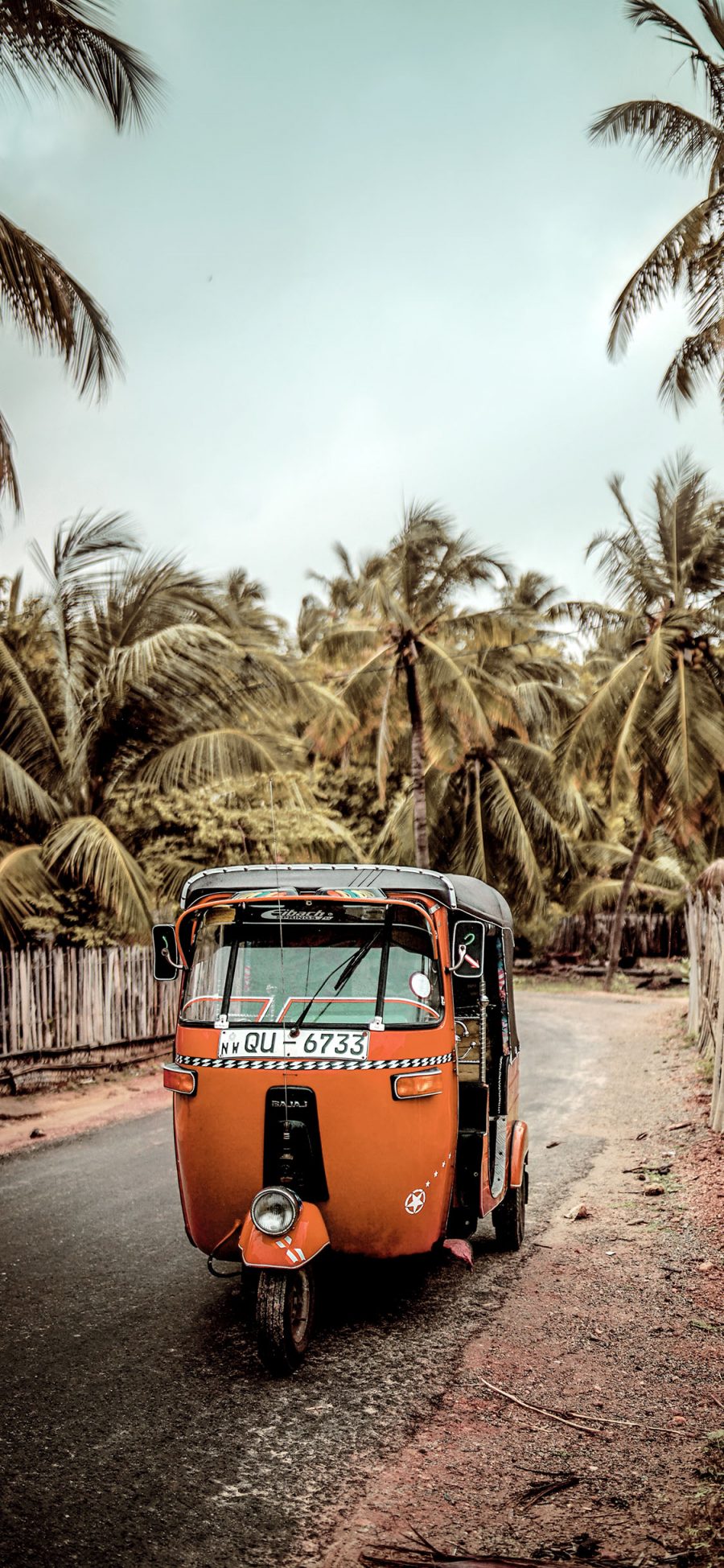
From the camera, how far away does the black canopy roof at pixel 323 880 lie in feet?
18.3

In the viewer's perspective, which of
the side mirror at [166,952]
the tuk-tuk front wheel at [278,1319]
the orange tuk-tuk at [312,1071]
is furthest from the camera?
the side mirror at [166,952]

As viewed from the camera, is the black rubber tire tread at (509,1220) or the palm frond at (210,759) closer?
the black rubber tire tread at (509,1220)

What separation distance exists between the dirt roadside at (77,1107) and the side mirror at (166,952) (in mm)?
5120

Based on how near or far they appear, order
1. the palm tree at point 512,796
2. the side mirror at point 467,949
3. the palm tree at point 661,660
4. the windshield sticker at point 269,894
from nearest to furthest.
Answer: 1. the side mirror at point 467,949
2. the windshield sticker at point 269,894
3. the palm tree at point 661,660
4. the palm tree at point 512,796

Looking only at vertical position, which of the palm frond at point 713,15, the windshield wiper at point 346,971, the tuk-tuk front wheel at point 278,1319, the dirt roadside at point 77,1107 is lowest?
the dirt roadside at point 77,1107

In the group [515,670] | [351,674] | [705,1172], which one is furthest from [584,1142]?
[515,670]

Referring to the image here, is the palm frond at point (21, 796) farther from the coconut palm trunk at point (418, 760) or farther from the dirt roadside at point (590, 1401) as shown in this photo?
the coconut palm trunk at point (418, 760)

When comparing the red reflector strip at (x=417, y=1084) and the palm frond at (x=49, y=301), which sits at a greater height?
the palm frond at (x=49, y=301)

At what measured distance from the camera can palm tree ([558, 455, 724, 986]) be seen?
69.1 ft

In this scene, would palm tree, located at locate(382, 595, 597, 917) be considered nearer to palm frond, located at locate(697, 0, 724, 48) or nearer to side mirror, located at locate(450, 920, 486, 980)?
palm frond, located at locate(697, 0, 724, 48)

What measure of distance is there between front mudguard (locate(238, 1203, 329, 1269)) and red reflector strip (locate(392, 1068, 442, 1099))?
0.66m

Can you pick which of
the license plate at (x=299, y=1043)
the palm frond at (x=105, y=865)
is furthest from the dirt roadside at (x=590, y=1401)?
the palm frond at (x=105, y=865)

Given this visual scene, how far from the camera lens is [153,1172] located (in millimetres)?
8820

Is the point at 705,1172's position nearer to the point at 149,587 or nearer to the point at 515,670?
the point at 149,587
